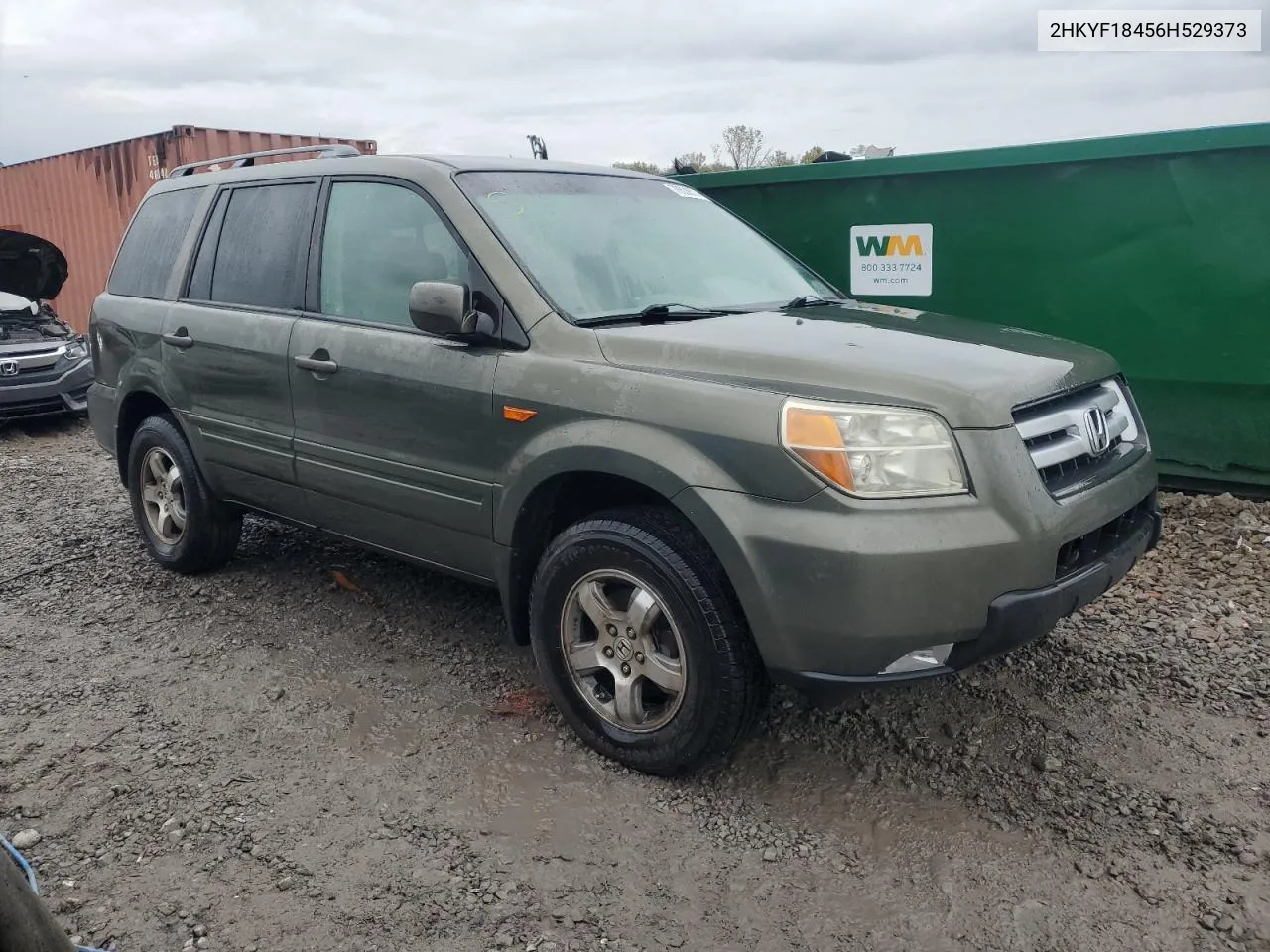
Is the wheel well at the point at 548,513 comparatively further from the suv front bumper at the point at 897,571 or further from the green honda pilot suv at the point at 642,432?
the suv front bumper at the point at 897,571

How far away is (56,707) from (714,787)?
2.34 metres

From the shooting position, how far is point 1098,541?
9.79 ft

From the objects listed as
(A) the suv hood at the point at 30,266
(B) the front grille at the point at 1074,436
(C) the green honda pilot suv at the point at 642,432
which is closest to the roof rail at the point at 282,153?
(C) the green honda pilot suv at the point at 642,432

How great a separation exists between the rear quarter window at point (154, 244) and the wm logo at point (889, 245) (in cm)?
356

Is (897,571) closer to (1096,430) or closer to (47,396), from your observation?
(1096,430)

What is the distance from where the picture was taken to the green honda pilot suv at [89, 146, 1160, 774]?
2.61m

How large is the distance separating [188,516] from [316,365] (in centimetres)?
142

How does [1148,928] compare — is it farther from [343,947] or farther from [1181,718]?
[343,947]

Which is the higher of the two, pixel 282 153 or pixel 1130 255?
pixel 282 153

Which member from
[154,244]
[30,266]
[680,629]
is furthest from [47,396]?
[680,629]

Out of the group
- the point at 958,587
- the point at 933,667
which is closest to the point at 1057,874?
the point at 933,667

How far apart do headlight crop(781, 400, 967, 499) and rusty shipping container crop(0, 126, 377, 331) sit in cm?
1094

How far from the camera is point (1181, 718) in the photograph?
3365mm

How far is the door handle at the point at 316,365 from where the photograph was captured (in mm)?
3725
